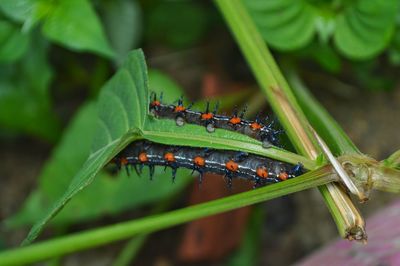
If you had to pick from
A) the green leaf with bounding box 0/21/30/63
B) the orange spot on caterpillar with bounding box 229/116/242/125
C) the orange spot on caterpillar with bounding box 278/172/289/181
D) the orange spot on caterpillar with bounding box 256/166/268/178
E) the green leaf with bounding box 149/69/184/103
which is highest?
the green leaf with bounding box 0/21/30/63

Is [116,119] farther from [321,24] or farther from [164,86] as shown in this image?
[321,24]

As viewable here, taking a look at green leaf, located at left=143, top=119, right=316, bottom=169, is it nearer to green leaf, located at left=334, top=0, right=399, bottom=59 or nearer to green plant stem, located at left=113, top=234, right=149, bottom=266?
green leaf, located at left=334, top=0, right=399, bottom=59

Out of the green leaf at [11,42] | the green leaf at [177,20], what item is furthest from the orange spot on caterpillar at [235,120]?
the green leaf at [177,20]

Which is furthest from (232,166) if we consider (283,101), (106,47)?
(106,47)

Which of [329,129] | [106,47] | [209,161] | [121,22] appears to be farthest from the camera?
[121,22]

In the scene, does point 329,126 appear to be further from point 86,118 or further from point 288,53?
point 86,118

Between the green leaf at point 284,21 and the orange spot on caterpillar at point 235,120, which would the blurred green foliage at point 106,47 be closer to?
the green leaf at point 284,21

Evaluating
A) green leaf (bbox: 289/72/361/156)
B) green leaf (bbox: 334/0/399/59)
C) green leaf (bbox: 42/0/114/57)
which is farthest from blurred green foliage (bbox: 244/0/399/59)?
green leaf (bbox: 42/0/114/57)
